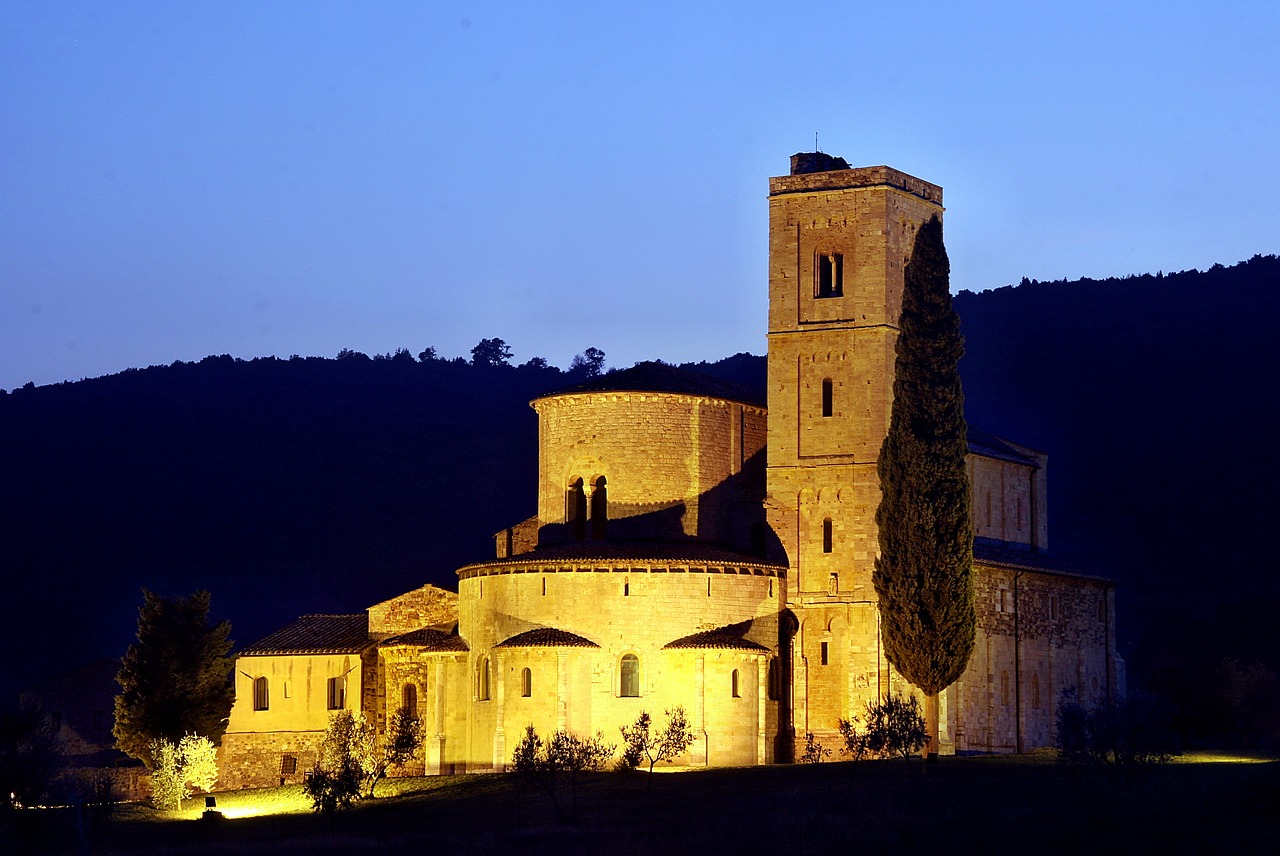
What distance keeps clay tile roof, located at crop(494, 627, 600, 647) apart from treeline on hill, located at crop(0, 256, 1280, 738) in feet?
95.9

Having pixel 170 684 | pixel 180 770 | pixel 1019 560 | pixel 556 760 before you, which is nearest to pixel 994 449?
pixel 1019 560

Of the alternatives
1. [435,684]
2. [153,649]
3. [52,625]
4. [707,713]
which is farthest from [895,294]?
[52,625]

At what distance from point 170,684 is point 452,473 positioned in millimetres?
52200

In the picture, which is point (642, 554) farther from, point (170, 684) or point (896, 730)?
point (170, 684)

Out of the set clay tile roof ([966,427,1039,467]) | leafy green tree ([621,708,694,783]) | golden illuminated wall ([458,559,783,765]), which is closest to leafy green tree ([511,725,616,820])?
leafy green tree ([621,708,694,783])

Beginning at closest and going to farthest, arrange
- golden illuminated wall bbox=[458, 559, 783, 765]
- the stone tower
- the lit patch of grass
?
the lit patch of grass → golden illuminated wall bbox=[458, 559, 783, 765] → the stone tower

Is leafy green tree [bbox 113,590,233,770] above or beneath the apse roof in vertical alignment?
beneath

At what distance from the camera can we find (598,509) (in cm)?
5634

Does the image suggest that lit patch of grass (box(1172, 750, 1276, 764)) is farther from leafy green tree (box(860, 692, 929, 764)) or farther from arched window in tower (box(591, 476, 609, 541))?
arched window in tower (box(591, 476, 609, 541))

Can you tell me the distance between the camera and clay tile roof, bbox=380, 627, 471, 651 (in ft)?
174

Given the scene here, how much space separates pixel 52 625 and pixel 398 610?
4147cm

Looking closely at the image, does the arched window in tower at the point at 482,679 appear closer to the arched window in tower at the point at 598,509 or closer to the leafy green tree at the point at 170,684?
the arched window in tower at the point at 598,509

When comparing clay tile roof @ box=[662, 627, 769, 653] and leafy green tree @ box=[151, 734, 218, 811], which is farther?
leafy green tree @ box=[151, 734, 218, 811]

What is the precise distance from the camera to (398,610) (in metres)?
59.6
